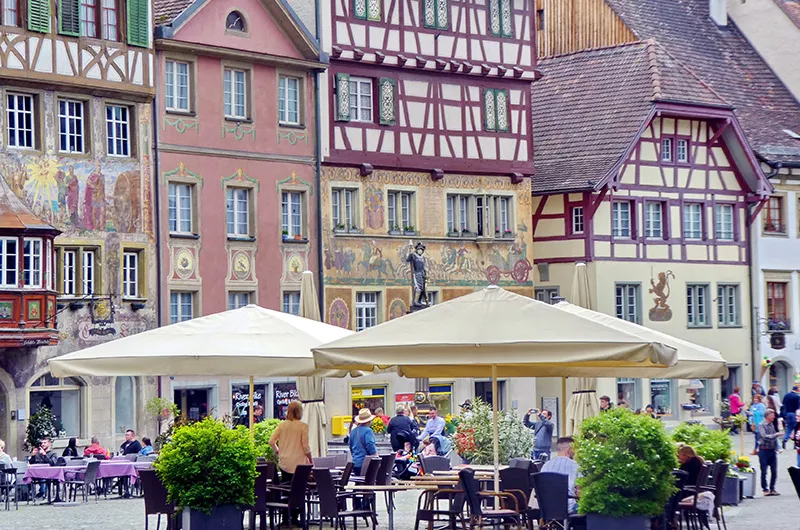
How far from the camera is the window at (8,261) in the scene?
3228cm

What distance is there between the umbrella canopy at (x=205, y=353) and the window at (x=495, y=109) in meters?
24.6

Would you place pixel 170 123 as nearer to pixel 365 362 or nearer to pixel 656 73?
pixel 656 73

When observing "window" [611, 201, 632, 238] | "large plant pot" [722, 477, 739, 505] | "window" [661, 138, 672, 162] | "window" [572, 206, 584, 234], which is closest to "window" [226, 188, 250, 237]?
"window" [572, 206, 584, 234]

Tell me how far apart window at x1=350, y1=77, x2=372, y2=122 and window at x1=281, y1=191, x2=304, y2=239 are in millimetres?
2345

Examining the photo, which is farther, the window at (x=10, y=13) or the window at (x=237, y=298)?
the window at (x=237, y=298)

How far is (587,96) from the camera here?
154ft

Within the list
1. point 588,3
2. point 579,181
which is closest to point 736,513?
point 579,181

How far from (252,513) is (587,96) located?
30.1 meters

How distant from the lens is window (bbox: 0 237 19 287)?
106ft

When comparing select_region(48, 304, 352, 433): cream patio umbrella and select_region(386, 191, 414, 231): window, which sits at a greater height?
select_region(386, 191, 414, 231): window

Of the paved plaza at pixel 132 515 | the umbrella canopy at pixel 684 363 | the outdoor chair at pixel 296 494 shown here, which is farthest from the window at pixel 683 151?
the outdoor chair at pixel 296 494

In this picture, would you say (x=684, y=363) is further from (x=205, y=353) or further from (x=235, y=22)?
(x=235, y=22)

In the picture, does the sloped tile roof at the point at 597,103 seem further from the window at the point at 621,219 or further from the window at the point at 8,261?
the window at the point at 8,261

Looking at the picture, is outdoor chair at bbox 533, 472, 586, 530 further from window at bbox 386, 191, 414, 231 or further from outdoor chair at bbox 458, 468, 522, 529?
window at bbox 386, 191, 414, 231
